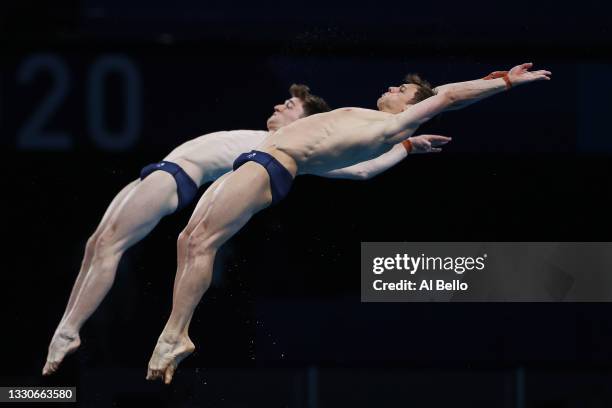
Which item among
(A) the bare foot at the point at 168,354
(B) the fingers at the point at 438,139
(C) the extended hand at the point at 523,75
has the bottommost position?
(A) the bare foot at the point at 168,354

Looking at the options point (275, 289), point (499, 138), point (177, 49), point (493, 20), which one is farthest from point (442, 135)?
point (177, 49)

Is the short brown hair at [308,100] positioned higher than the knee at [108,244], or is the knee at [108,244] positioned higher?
the short brown hair at [308,100]

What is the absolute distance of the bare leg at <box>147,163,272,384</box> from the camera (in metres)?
3.86

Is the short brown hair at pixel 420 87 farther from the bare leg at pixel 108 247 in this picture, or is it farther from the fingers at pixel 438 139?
the bare leg at pixel 108 247

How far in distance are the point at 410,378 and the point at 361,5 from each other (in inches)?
69.8

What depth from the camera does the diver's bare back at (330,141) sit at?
3.95 meters

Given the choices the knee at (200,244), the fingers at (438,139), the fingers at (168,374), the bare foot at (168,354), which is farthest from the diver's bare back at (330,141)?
the fingers at (168,374)

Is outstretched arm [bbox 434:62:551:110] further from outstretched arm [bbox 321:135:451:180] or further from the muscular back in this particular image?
the muscular back

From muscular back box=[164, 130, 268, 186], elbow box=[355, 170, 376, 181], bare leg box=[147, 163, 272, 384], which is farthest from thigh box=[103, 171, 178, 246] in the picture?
elbow box=[355, 170, 376, 181]

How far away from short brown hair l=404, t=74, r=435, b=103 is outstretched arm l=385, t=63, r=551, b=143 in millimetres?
48

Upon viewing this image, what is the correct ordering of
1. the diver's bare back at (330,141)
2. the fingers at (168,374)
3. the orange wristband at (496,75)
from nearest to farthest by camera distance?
the fingers at (168,374) < the diver's bare back at (330,141) < the orange wristband at (496,75)

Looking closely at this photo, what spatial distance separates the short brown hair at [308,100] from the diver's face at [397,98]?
26cm

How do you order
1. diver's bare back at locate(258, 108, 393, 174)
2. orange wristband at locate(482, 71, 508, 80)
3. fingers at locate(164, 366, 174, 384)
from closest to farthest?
fingers at locate(164, 366, 174, 384) → diver's bare back at locate(258, 108, 393, 174) → orange wristband at locate(482, 71, 508, 80)

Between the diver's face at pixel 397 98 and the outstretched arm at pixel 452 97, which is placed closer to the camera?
the outstretched arm at pixel 452 97
